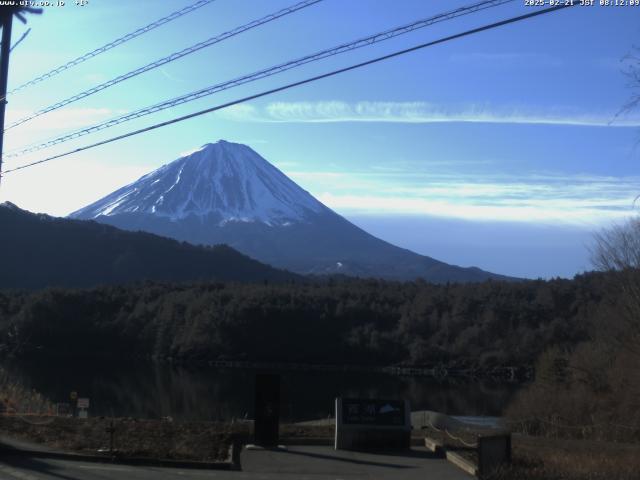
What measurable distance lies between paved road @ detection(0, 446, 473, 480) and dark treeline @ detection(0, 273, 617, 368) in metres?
72.5

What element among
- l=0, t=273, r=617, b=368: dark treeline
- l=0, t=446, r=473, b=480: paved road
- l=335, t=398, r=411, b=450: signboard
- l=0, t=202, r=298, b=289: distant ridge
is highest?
l=0, t=202, r=298, b=289: distant ridge

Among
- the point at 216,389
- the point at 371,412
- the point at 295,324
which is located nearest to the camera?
the point at 371,412

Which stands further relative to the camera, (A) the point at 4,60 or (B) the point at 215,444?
(A) the point at 4,60

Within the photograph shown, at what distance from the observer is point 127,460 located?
1258 cm

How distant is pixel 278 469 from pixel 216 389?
48.1 m

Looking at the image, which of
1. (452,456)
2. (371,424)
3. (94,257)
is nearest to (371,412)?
(371,424)

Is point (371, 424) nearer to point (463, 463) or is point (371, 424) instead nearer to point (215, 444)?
point (463, 463)

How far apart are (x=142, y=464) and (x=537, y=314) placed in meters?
83.0

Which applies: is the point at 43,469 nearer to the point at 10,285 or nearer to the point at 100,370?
the point at 100,370

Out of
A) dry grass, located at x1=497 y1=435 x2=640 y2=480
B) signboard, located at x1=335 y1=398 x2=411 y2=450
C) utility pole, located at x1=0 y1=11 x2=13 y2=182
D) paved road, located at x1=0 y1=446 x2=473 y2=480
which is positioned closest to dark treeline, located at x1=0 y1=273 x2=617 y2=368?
dry grass, located at x1=497 y1=435 x2=640 y2=480

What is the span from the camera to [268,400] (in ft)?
47.8

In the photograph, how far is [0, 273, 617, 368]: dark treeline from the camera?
9056 centimetres

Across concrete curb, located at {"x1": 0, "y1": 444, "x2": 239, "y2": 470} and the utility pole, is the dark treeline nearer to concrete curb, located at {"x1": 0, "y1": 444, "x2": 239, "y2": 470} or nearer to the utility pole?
the utility pole

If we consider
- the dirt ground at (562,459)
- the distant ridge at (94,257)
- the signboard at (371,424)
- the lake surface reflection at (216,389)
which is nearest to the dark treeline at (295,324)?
the lake surface reflection at (216,389)
